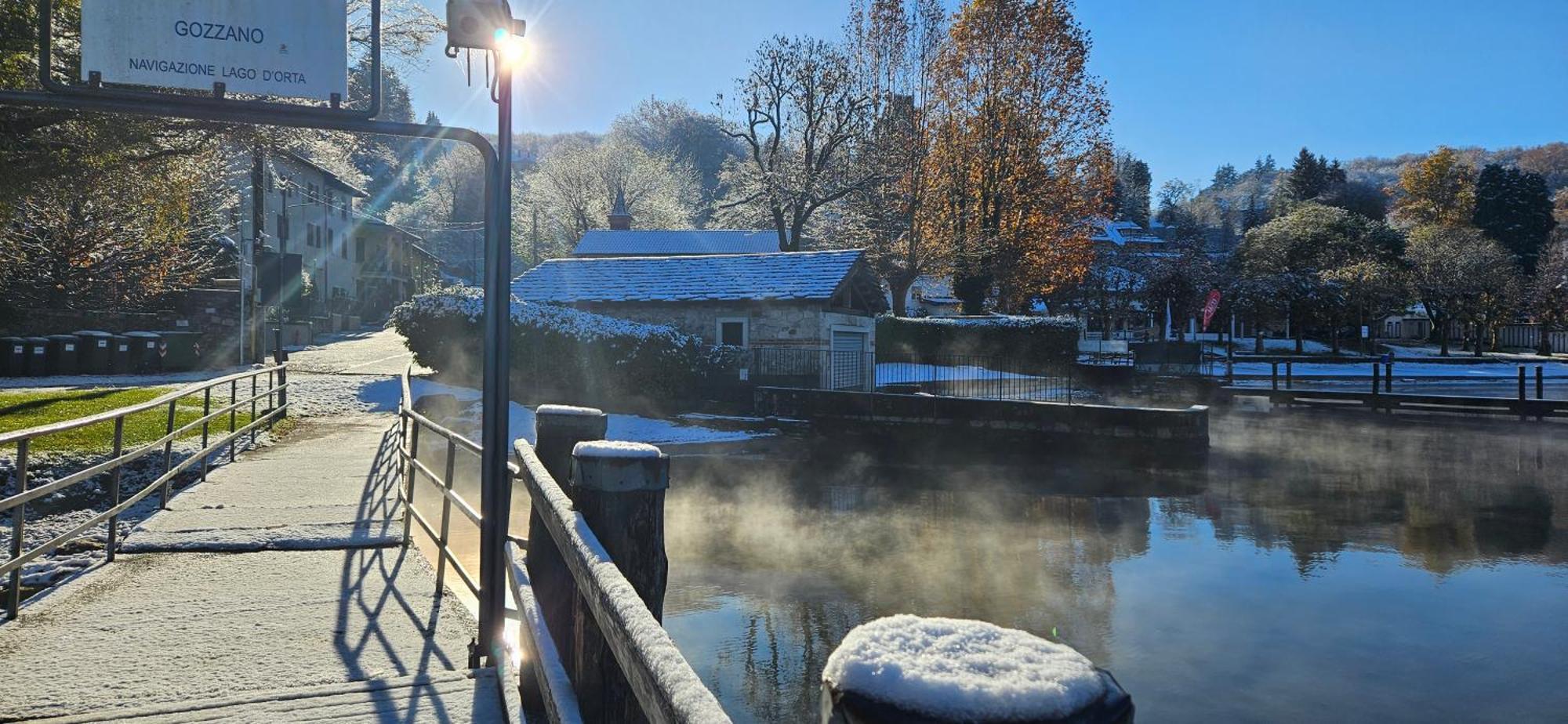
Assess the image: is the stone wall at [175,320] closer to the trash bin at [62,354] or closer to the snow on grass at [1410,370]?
the trash bin at [62,354]

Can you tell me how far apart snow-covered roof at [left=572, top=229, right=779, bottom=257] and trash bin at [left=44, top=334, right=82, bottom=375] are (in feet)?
99.3

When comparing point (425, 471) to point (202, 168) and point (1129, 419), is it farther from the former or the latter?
point (1129, 419)

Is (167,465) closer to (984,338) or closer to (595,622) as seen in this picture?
(595,622)

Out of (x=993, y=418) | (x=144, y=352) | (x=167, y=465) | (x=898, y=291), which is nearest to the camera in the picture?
(x=167, y=465)

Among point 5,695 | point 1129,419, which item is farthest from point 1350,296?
point 5,695

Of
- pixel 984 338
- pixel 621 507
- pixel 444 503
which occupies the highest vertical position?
pixel 984 338

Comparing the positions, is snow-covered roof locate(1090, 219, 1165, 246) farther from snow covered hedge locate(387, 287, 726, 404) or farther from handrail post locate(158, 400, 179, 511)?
handrail post locate(158, 400, 179, 511)

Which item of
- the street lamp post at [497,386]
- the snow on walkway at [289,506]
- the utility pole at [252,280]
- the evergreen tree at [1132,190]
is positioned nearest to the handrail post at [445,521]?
the street lamp post at [497,386]

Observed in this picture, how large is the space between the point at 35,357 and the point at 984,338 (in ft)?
102

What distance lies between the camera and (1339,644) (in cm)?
754

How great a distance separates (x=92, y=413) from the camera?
47.1 ft

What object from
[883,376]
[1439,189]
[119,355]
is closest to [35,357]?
[119,355]

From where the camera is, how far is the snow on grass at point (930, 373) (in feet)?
108

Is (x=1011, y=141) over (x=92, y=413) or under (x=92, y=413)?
over
